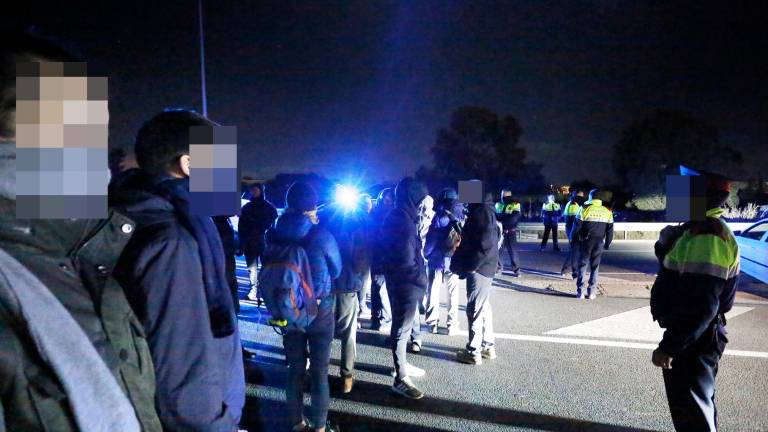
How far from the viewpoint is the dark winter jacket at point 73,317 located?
0.95 metres

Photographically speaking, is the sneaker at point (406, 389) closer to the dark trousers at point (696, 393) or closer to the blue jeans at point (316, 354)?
the blue jeans at point (316, 354)

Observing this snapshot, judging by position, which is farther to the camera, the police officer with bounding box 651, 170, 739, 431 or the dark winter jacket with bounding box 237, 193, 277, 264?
the dark winter jacket with bounding box 237, 193, 277, 264

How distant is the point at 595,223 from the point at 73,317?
29.2ft

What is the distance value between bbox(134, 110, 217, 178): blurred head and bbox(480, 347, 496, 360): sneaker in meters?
4.60

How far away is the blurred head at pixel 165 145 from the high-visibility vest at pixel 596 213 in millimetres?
8330

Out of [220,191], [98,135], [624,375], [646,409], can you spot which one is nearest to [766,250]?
[624,375]

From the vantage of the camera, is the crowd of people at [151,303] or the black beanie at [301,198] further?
the black beanie at [301,198]

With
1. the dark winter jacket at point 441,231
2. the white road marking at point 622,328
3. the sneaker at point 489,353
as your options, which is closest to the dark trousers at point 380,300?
the dark winter jacket at point 441,231

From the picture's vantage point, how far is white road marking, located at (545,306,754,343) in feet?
20.7

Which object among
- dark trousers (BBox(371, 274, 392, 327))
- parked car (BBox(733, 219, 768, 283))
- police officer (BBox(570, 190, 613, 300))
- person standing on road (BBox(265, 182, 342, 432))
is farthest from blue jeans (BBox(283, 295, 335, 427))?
parked car (BBox(733, 219, 768, 283))

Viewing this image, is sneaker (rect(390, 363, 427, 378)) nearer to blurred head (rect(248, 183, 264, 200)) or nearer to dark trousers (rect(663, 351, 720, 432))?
dark trousers (rect(663, 351, 720, 432))

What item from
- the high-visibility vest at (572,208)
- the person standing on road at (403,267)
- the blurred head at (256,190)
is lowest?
the person standing on road at (403,267)

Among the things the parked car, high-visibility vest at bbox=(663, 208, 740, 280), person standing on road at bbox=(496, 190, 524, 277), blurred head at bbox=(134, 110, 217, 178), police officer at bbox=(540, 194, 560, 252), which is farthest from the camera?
police officer at bbox=(540, 194, 560, 252)

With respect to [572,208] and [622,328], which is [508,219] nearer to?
[572,208]
